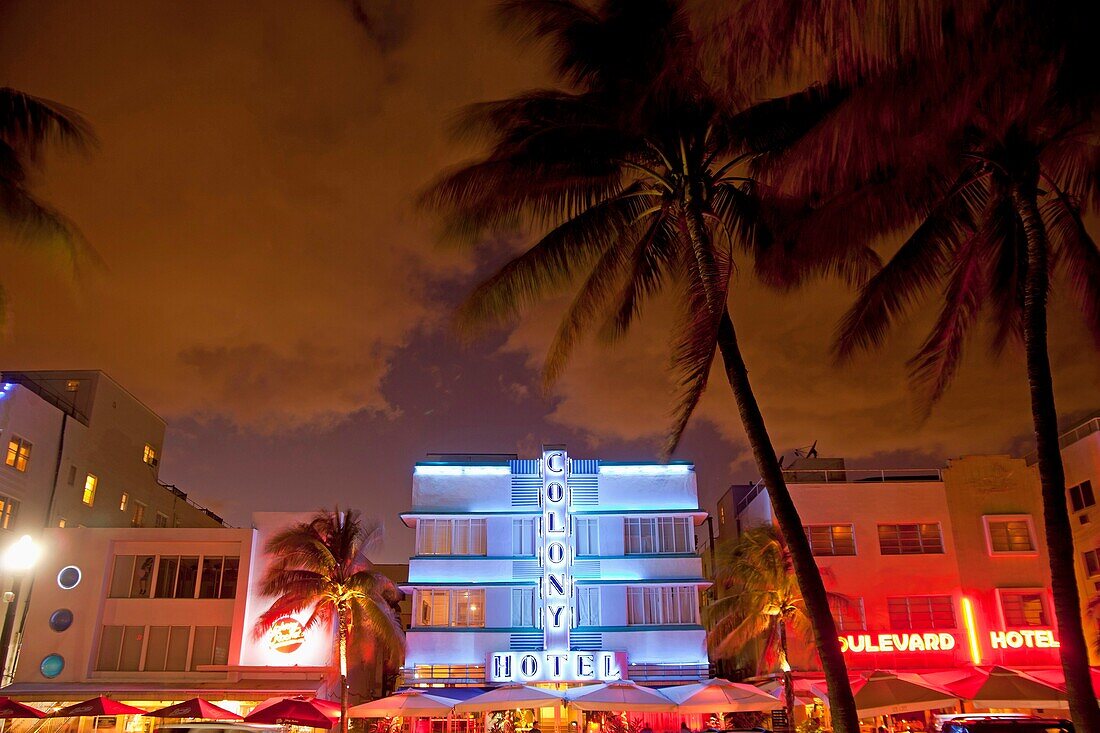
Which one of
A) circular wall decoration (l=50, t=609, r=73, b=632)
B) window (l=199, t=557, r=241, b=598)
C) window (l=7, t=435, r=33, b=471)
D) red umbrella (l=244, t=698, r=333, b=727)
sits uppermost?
window (l=7, t=435, r=33, b=471)

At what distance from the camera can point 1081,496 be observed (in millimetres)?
35094

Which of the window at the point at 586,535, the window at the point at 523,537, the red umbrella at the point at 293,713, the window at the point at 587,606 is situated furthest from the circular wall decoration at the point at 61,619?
the window at the point at 586,535

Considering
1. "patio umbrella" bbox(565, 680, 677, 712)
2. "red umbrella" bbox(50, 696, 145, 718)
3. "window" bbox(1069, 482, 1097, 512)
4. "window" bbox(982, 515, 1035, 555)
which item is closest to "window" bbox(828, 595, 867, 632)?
"window" bbox(982, 515, 1035, 555)

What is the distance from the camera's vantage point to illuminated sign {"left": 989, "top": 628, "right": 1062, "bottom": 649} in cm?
3478

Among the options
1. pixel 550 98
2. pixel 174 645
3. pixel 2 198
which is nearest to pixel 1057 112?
pixel 550 98

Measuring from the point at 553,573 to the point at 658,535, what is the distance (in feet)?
16.5

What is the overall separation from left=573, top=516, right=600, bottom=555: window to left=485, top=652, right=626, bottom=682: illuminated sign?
444 cm

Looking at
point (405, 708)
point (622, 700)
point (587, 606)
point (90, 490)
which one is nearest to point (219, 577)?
point (90, 490)

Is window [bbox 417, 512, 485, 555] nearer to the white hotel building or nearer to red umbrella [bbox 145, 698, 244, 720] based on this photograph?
the white hotel building

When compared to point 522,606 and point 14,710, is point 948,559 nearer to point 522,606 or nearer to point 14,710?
point 522,606

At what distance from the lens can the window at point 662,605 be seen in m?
37.5

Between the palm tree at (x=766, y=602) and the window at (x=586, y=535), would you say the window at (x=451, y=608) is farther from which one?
the palm tree at (x=766, y=602)

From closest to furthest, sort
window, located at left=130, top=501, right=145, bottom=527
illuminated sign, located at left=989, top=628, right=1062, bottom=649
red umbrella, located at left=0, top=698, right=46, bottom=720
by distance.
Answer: red umbrella, located at left=0, top=698, right=46, bottom=720 → illuminated sign, located at left=989, top=628, right=1062, bottom=649 → window, located at left=130, top=501, right=145, bottom=527

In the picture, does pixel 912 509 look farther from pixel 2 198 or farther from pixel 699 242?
pixel 2 198
